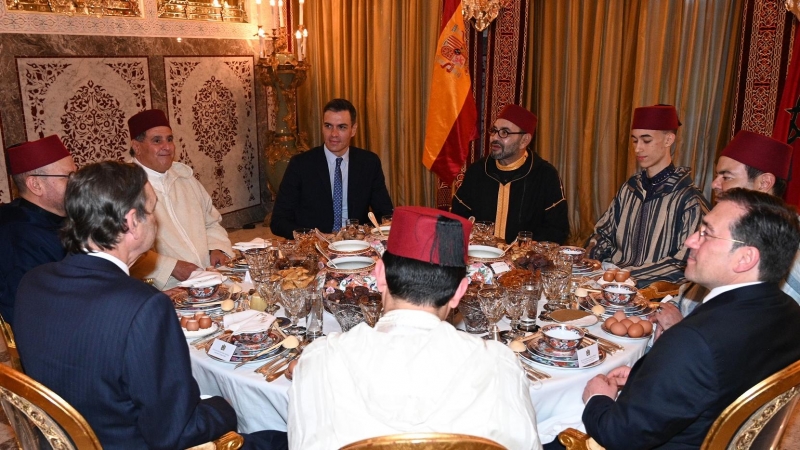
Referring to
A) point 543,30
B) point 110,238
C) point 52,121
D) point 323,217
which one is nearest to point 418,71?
point 543,30

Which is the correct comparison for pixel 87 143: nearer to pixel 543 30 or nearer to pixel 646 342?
pixel 543 30

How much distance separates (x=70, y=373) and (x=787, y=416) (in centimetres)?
216

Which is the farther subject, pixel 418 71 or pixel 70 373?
pixel 418 71

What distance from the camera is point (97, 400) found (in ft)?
6.28

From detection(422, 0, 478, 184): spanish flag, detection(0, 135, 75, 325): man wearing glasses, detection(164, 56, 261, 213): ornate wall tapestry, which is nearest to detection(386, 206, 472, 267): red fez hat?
detection(0, 135, 75, 325): man wearing glasses

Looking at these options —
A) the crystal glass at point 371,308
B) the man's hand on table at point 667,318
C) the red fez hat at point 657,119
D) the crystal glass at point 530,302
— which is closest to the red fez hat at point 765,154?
the red fez hat at point 657,119

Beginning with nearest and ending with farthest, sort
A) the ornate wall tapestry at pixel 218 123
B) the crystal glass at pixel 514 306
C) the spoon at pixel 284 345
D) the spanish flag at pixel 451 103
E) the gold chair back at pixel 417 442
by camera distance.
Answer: the gold chair back at pixel 417 442, the spoon at pixel 284 345, the crystal glass at pixel 514 306, the spanish flag at pixel 451 103, the ornate wall tapestry at pixel 218 123

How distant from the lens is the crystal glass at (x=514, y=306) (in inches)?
98.2

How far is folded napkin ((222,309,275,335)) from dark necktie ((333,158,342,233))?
2.32 metres

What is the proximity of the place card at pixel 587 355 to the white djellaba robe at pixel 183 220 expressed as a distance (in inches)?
94.5

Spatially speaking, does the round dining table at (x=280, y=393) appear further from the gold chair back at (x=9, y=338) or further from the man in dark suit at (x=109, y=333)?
the gold chair back at (x=9, y=338)

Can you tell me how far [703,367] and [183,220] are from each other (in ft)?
10.7

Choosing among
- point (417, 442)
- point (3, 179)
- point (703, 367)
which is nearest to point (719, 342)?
point (703, 367)

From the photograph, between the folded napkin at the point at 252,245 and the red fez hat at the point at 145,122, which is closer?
the folded napkin at the point at 252,245
